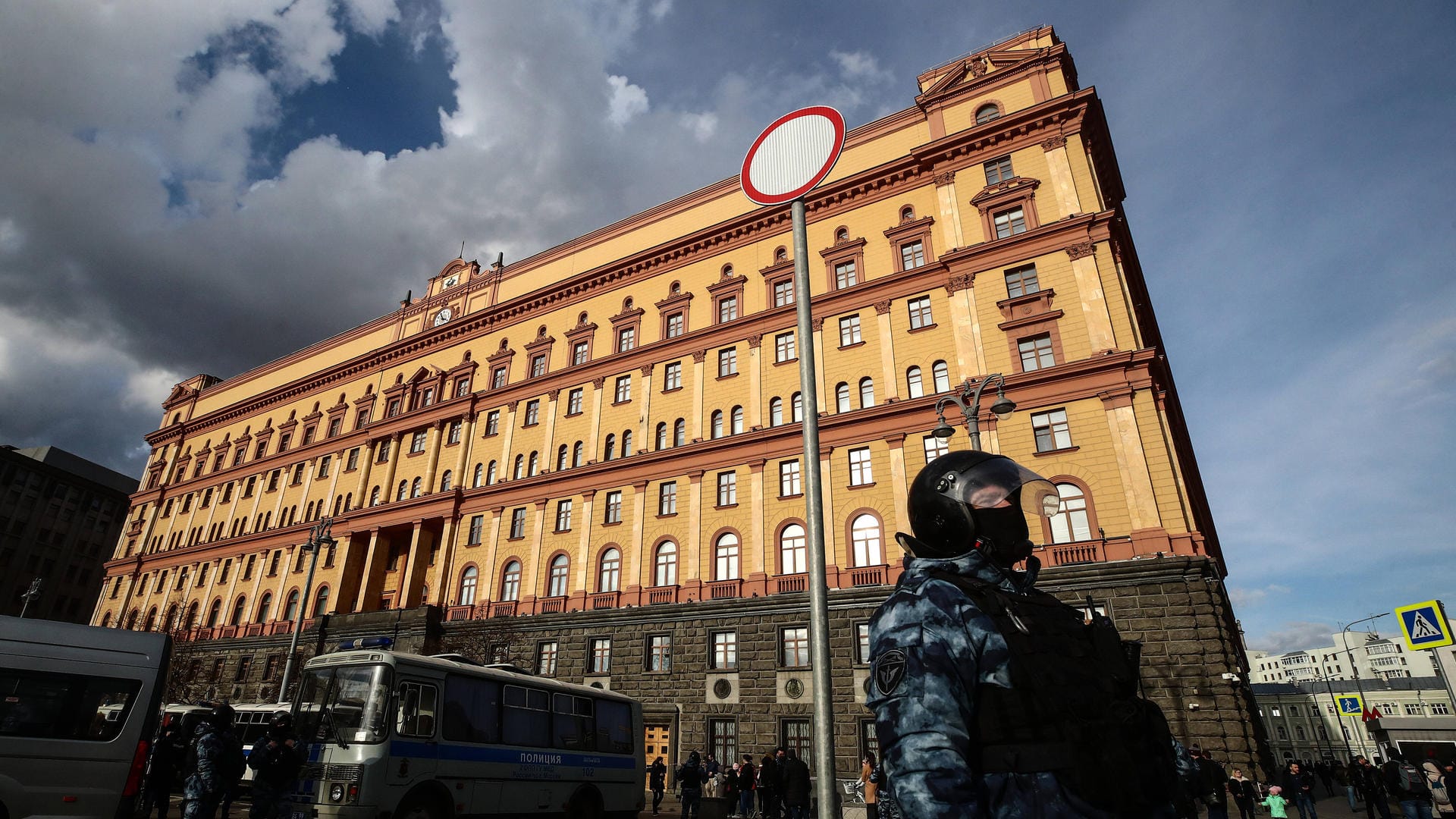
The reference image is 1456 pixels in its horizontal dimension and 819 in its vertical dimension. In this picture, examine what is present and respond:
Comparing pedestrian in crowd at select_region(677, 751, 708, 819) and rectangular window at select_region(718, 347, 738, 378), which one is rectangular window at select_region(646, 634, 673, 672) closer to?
pedestrian in crowd at select_region(677, 751, 708, 819)

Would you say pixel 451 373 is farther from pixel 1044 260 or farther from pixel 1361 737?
pixel 1361 737

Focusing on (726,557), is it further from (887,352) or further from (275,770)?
(275,770)

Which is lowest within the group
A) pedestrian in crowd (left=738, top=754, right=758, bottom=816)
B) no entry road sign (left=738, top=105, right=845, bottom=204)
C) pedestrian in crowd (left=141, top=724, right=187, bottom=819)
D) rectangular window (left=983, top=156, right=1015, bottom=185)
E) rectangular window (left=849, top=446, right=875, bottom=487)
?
pedestrian in crowd (left=738, top=754, right=758, bottom=816)

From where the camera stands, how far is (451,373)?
136ft

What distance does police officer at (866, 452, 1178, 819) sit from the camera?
7.71ft

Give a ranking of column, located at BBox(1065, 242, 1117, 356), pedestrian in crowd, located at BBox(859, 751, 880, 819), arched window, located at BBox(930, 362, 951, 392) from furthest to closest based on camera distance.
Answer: arched window, located at BBox(930, 362, 951, 392), column, located at BBox(1065, 242, 1117, 356), pedestrian in crowd, located at BBox(859, 751, 880, 819)

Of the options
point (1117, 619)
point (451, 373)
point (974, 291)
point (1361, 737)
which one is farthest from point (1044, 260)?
point (1361, 737)

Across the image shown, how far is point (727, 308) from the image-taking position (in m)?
33.0

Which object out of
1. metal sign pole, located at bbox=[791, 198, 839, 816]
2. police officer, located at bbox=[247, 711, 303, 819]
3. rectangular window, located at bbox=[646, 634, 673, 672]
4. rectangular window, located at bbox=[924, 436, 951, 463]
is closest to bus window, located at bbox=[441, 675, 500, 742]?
police officer, located at bbox=[247, 711, 303, 819]

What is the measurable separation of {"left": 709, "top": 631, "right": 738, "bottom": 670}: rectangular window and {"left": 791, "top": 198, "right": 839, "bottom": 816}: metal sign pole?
66.5ft

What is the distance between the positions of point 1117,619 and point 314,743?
19.8 metres

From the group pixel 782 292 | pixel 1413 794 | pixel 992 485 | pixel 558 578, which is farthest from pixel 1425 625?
pixel 558 578

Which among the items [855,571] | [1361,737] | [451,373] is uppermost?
[451,373]

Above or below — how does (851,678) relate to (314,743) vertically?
above
